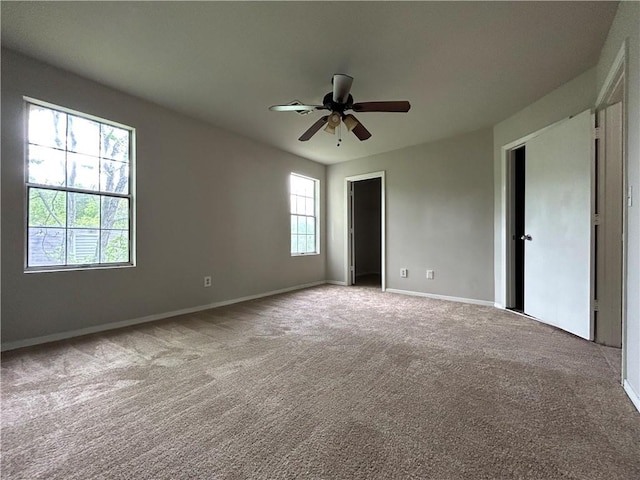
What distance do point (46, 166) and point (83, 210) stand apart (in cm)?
47

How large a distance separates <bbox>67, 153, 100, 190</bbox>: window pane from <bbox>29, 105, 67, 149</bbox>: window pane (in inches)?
5.9

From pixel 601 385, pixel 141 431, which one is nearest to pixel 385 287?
pixel 601 385

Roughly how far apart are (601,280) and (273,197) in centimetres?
409

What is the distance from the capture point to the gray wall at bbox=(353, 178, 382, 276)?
7059 mm

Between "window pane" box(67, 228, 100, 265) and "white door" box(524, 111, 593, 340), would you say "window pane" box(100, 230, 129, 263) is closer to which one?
"window pane" box(67, 228, 100, 265)

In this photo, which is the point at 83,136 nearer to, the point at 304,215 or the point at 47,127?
the point at 47,127

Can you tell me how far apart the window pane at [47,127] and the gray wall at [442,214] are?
13.7 feet

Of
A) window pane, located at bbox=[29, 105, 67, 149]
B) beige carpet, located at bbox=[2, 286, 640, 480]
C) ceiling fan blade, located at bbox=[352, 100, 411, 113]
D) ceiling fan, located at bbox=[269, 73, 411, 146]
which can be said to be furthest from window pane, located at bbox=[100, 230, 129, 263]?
ceiling fan blade, located at bbox=[352, 100, 411, 113]

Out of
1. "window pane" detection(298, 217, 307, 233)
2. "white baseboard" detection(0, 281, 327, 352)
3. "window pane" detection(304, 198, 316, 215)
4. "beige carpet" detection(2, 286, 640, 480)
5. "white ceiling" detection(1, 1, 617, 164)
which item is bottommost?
"beige carpet" detection(2, 286, 640, 480)

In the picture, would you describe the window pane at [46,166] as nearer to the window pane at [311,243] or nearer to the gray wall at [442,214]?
the window pane at [311,243]

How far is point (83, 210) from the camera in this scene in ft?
9.30

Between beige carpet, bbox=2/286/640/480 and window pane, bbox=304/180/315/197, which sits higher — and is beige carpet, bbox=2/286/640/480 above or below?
below

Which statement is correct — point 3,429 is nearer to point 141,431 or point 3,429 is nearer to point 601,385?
point 141,431

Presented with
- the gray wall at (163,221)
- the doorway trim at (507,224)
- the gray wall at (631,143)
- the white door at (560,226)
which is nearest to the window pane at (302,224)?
the gray wall at (163,221)
